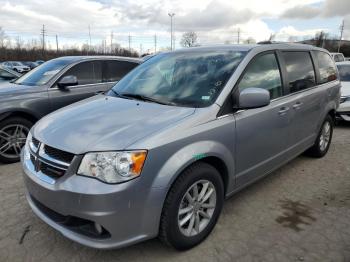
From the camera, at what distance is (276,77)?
3805 millimetres

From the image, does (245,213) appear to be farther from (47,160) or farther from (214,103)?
(47,160)

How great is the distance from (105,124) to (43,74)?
367cm

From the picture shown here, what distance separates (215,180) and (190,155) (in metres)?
0.47

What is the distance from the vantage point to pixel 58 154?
8.41 ft

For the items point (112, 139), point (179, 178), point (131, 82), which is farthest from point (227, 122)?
point (131, 82)

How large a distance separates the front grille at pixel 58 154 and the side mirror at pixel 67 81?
119 inches

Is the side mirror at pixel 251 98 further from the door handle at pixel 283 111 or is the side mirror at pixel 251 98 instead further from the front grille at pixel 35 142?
the front grille at pixel 35 142

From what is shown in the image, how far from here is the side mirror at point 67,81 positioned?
5473 millimetres

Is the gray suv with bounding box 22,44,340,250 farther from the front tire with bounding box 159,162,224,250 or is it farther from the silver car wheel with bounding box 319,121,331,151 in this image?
the silver car wheel with bounding box 319,121,331,151

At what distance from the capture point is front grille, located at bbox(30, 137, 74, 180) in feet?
8.17

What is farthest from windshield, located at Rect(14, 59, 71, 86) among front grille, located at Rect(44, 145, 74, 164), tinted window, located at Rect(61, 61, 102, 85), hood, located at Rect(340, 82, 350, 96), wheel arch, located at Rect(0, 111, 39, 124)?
hood, located at Rect(340, 82, 350, 96)

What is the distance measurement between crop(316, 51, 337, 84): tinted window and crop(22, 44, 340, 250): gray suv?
0.99 m

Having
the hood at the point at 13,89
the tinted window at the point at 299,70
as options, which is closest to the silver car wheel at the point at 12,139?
the hood at the point at 13,89

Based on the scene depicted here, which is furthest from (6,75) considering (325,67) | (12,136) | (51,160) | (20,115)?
(325,67)
